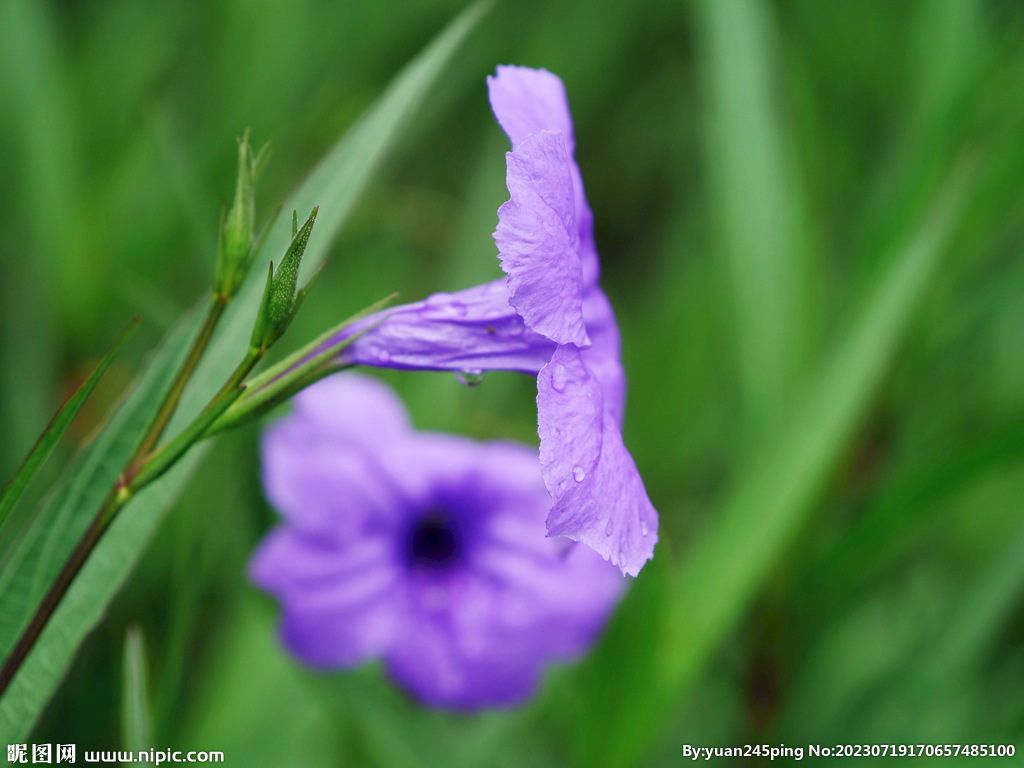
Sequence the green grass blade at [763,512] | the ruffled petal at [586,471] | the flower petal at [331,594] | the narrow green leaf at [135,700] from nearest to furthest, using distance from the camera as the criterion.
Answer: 1. the ruffled petal at [586,471]
2. the narrow green leaf at [135,700]
3. the green grass blade at [763,512]
4. the flower petal at [331,594]

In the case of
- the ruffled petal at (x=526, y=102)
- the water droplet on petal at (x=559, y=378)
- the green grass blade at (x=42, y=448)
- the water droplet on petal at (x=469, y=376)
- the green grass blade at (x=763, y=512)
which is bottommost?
the green grass blade at (x=763, y=512)

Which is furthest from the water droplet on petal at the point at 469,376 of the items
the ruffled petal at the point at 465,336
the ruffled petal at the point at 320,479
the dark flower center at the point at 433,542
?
the dark flower center at the point at 433,542

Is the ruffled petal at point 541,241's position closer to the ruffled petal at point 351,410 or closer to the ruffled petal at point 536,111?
the ruffled petal at point 536,111

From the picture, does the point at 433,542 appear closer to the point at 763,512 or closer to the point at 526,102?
the point at 763,512

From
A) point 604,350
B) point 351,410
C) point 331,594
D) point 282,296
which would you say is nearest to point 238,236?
point 282,296

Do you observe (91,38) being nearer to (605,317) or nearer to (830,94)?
(830,94)

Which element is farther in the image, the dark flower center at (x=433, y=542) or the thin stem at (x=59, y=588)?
the dark flower center at (x=433, y=542)

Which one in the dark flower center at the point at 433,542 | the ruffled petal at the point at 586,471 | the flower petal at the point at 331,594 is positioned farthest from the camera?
the dark flower center at the point at 433,542
